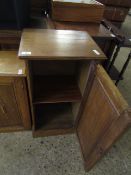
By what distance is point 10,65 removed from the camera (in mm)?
971

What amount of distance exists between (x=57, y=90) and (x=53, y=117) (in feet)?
1.20

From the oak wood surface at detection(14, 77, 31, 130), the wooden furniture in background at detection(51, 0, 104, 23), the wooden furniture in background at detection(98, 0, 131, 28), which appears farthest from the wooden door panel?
the wooden furniture in background at detection(98, 0, 131, 28)

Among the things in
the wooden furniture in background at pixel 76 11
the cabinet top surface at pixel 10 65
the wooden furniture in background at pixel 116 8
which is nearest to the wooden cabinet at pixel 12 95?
the cabinet top surface at pixel 10 65

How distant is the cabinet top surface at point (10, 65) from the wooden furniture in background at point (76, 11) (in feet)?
1.87

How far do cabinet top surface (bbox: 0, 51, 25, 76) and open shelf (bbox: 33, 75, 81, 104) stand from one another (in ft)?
0.74

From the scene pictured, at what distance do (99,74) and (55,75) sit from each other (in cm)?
55

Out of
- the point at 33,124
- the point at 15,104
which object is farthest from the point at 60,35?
the point at 33,124

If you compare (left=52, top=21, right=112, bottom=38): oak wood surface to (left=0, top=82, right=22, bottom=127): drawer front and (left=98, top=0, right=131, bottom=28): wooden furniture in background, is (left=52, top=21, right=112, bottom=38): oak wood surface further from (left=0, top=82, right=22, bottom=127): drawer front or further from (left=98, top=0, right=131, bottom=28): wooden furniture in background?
(left=98, top=0, right=131, bottom=28): wooden furniture in background

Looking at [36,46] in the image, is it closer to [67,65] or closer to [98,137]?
[67,65]

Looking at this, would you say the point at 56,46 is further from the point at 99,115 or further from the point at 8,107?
the point at 8,107

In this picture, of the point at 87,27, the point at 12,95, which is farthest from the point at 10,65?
the point at 87,27

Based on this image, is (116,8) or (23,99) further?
(116,8)

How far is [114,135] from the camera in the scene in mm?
679

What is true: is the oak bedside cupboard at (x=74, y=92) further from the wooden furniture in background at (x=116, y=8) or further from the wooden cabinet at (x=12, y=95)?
the wooden furniture in background at (x=116, y=8)
